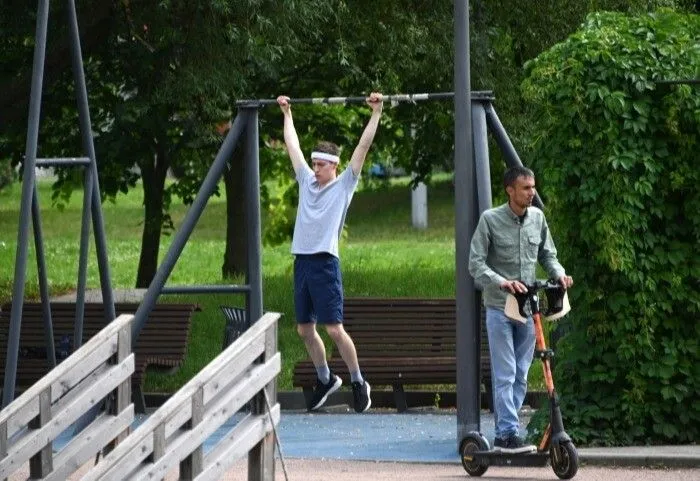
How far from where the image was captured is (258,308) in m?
11.9

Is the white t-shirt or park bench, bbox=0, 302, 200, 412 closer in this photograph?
the white t-shirt

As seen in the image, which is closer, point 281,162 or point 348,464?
point 348,464

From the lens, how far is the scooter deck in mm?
10875

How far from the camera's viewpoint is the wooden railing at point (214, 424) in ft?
28.2

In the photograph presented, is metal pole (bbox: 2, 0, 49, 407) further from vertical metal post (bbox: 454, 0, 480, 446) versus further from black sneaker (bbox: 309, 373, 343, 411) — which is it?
vertical metal post (bbox: 454, 0, 480, 446)

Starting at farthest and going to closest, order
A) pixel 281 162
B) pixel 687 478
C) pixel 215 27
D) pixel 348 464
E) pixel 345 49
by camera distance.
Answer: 1. pixel 281 162
2. pixel 345 49
3. pixel 215 27
4. pixel 348 464
5. pixel 687 478

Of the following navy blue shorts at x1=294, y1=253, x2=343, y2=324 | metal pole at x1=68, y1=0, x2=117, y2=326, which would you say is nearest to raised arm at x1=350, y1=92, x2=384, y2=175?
navy blue shorts at x1=294, y1=253, x2=343, y2=324

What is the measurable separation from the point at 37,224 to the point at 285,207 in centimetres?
1823

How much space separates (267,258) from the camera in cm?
3481

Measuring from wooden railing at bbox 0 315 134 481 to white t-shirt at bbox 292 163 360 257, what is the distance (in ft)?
5.48

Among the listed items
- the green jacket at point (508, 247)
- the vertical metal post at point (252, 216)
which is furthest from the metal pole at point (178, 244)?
the green jacket at point (508, 247)

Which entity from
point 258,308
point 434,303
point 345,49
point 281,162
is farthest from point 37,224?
point 281,162

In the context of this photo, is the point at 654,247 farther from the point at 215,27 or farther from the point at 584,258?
the point at 215,27

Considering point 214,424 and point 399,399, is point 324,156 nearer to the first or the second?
point 214,424
